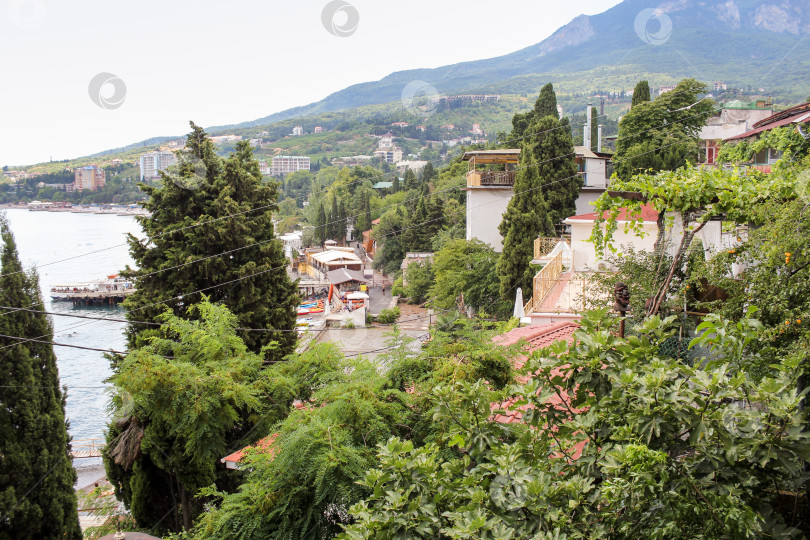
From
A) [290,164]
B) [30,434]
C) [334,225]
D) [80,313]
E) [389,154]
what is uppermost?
[389,154]

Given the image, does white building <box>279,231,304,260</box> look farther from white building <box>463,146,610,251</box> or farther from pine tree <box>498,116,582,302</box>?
pine tree <box>498,116,582,302</box>

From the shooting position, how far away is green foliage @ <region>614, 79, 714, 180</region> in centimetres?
2402

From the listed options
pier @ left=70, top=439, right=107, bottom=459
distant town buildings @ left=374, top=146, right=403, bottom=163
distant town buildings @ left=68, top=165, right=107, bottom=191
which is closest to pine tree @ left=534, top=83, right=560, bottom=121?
pier @ left=70, top=439, right=107, bottom=459

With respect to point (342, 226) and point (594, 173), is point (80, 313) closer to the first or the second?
point (342, 226)

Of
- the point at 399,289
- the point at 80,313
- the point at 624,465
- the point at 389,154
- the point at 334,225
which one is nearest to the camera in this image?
the point at 624,465

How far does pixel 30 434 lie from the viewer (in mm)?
10344

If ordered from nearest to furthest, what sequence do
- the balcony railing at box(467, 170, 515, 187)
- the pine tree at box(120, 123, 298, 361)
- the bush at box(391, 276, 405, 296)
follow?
the pine tree at box(120, 123, 298, 361)
the balcony railing at box(467, 170, 515, 187)
the bush at box(391, 276, 405, 296)

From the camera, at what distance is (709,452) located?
7.70ft

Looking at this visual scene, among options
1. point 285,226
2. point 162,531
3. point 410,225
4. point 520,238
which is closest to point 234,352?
point 162,531

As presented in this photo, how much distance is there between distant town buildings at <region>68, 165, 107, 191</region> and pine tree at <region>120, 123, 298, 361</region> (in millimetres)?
37130

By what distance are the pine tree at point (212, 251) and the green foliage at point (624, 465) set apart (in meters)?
9.65

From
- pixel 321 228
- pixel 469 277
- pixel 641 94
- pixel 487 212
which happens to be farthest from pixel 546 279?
pixel 321 228

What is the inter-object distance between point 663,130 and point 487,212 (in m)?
8.20

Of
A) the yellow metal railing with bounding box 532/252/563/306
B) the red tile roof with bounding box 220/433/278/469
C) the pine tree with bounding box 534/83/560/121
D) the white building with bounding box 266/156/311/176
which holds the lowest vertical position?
the red tile roof with bounding box 220/433/278/469
